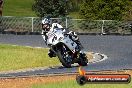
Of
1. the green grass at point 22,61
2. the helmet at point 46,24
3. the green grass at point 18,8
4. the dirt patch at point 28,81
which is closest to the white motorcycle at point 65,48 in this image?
the helmet at point 46,24

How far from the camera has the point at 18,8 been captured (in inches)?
3095

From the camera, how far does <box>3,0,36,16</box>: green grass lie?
233ft

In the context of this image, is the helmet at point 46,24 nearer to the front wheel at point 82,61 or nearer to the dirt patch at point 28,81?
the front wheel at point 82,61

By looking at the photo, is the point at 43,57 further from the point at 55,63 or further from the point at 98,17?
the point at 98,17

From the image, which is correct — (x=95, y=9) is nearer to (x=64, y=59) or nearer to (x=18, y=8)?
(x=64, y=59)

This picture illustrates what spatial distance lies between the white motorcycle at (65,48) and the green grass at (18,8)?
168 feet

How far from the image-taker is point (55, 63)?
61.5 ft

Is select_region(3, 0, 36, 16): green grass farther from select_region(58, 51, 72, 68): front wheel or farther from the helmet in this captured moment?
the helmet

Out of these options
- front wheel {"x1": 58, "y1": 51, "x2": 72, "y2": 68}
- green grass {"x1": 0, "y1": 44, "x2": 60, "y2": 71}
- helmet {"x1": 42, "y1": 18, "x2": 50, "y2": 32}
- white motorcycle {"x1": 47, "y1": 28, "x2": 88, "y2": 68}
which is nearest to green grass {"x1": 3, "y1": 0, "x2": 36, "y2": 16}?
green grass {"x1": 0, "y1": 44, "x2": 60, "y2": 71}

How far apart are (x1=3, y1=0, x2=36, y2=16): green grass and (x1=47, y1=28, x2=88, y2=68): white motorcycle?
5126cm

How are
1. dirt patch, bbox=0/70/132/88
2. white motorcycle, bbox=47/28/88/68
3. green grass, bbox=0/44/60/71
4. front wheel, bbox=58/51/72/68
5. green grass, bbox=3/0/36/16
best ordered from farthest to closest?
green grass, bbox=3/0/36/16 → green grass, bbox=0/44/60/71 → front wheel, bbox=58/51/72/68 → white motorcycle, bbox=47/28/88/68 → dirt patch, bbox=0/70/132/88

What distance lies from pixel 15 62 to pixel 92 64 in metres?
2.80

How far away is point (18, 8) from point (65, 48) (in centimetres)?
6232

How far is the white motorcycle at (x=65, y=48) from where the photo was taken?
16.5 meters
